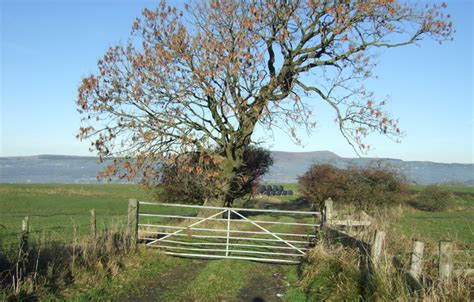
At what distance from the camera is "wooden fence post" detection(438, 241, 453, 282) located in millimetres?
6012

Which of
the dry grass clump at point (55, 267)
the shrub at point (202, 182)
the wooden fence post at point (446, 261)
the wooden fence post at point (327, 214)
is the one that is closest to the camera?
the wooden fence post at point (446, 261)

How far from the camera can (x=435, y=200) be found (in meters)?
46.8

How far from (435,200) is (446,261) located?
45.0m

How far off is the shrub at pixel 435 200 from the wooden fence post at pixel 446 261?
1753 inches

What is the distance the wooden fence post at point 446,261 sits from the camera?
237 inches

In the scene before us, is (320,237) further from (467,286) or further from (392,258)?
(467,286)

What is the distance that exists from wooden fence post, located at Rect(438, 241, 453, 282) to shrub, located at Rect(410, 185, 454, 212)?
4453 cm

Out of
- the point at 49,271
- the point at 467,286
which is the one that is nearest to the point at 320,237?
the point at 467,286

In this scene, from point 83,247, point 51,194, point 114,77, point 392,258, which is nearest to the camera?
point 392,258

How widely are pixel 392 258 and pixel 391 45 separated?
14.5 meters

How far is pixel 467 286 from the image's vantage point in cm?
584

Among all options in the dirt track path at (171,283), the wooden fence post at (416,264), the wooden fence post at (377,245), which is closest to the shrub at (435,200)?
the dirt track path at (171,283)

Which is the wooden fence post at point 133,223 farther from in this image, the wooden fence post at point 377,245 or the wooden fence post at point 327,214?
the wooden fence post at point 377,245

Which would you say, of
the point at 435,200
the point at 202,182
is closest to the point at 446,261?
the point at 202,182
